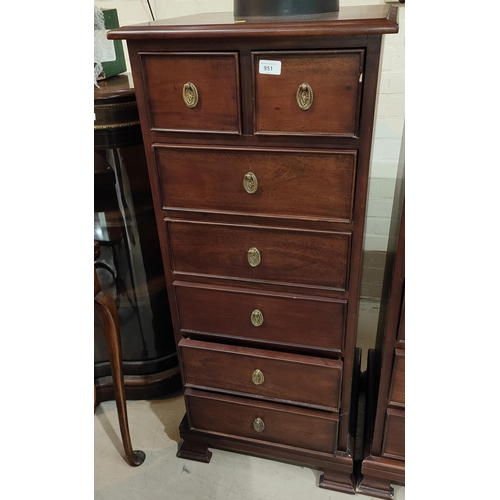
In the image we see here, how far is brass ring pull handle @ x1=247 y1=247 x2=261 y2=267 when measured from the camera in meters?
1.02

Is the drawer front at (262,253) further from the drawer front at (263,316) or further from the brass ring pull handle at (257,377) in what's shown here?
the brass ring pull handle at (257,377)

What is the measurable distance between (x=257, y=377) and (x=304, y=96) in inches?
27.4

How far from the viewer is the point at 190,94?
0.89 metres

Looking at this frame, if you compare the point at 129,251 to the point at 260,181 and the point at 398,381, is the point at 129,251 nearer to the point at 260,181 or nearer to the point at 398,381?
the point at 260,181

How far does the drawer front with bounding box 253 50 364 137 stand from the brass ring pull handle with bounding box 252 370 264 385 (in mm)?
606

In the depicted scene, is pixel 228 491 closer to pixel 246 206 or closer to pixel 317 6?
pixel 246 206

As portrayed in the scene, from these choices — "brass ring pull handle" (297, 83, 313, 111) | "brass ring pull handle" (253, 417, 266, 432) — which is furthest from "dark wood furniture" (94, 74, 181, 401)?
"brass ring pull handle" (297, 83, 313, 111)

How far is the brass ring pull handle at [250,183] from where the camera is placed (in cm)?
94

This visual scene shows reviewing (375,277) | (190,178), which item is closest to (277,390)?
(190,178)

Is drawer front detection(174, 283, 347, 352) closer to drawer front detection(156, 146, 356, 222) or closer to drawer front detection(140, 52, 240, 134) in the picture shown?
drawer front detection(156, 146, 356, 222)

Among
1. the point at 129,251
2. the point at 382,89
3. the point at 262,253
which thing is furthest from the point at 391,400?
the point at 382,89

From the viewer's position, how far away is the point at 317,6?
977 mm

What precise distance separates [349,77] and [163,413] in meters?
1.19

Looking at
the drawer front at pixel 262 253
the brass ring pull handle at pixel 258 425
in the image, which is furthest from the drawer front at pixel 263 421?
the drawer front at pixel 262 253
